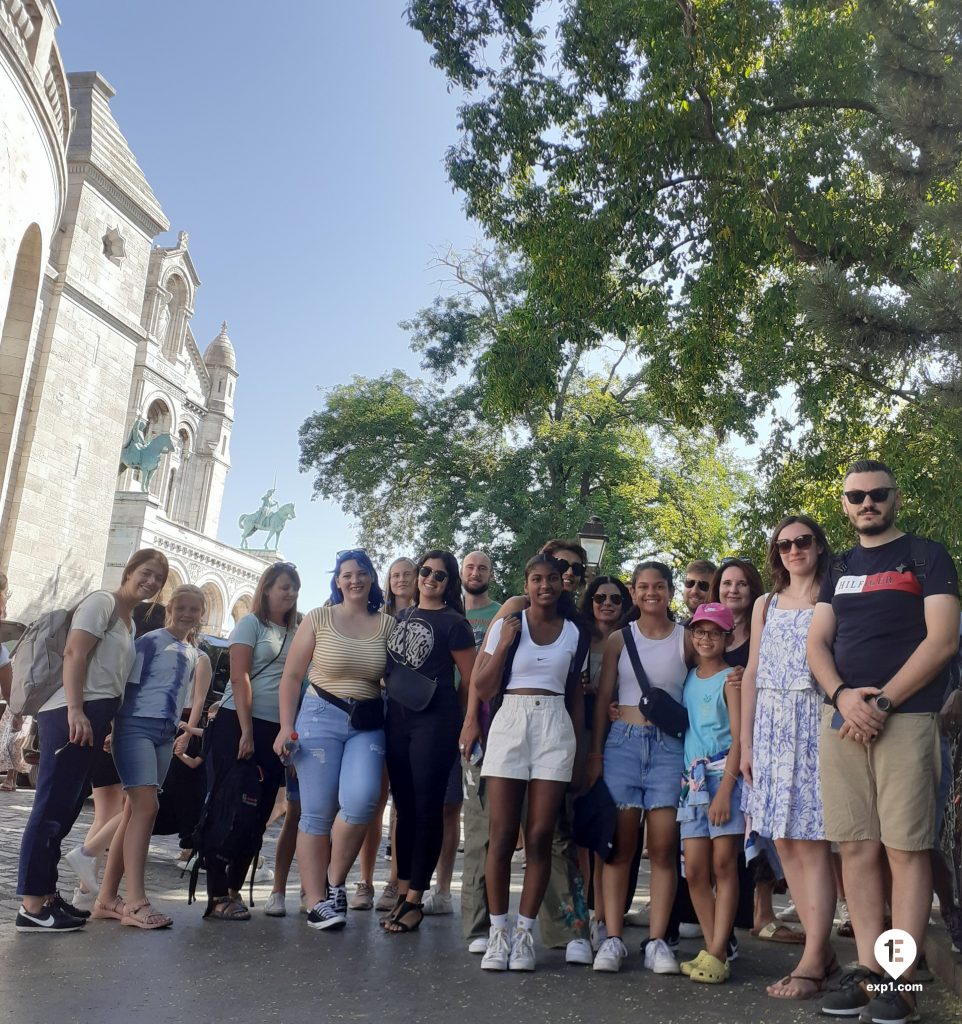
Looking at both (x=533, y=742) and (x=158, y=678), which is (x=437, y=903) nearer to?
(x=533, y=742)

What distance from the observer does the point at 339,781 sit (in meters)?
5.40

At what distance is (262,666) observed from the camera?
19.0 ft

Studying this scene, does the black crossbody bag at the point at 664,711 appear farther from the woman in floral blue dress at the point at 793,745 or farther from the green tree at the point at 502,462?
the green tree at the point at 502,462

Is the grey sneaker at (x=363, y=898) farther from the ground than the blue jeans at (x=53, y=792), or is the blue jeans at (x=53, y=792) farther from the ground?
the blue jeans at (x=53, y=792)

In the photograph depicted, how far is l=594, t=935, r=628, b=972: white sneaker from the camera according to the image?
444 centimetres

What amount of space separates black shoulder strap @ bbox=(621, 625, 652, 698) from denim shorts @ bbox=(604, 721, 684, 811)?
0.17 meters

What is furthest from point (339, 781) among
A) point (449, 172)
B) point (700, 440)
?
point (700, 440)

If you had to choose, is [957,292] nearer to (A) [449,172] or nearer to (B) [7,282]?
(A) [449,172]

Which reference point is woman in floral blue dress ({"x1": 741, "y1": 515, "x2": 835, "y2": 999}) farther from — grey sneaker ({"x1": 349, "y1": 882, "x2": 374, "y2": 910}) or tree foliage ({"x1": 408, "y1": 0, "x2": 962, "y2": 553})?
tree foliage ({"x1": 408, "y1": 0, "x2": 962, "y2": 553})

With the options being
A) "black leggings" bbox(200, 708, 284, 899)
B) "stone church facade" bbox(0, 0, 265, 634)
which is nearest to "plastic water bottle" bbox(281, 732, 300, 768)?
"black leggings" bbox(200, 708, 284, 899)

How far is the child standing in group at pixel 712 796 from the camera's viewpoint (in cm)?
446

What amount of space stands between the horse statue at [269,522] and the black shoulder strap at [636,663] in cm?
5772

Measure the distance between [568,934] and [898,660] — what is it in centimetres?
222

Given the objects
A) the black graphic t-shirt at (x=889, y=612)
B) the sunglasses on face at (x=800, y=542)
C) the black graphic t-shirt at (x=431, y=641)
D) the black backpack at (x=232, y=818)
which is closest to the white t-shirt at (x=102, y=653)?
the black backpack at (x=232, y=818)
